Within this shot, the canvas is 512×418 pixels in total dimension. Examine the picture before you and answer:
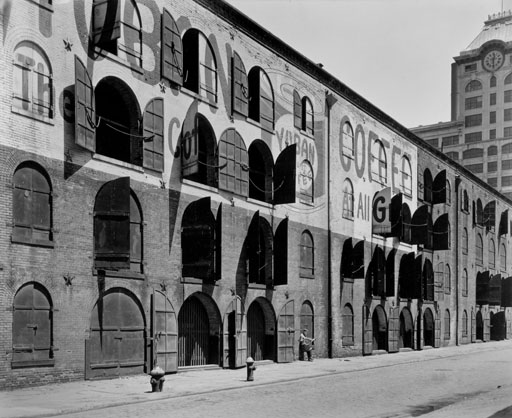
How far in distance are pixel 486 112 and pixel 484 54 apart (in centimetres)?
1000

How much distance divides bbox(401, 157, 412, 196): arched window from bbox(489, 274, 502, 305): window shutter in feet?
56.4

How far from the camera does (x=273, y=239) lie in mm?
28844

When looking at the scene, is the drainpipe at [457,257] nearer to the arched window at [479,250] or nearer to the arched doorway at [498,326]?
the arched window at [479,250]

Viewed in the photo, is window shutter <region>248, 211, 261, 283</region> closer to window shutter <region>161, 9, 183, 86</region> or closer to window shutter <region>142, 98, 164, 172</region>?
window shutter <region>142, 98, 164, 172</region>

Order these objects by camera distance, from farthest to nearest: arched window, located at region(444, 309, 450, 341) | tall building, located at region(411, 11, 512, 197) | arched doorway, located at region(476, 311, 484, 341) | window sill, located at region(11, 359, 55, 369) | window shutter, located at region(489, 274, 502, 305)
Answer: tall building, located at region(411, 11, 512, 197) → arched doorway, located at region(476, 311, 484, 341) → window shutter, located at region(489, 274, 502, 305) → arched window, located at region(444, 309, 450, 341) → window sill, located at region(11, 359, 55, 369)

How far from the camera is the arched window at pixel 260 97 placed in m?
28.7

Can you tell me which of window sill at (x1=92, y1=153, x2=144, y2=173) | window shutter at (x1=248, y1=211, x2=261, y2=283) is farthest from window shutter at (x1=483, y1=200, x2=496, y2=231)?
window sill at (x1=92, y1=153, x2=144, y2=173)

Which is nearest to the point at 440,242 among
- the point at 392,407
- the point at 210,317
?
the point at 210,317

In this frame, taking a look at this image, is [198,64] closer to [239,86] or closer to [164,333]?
[239,86]

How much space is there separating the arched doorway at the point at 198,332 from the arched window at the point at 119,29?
8.31 metres

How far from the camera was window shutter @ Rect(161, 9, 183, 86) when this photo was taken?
23.1 metres

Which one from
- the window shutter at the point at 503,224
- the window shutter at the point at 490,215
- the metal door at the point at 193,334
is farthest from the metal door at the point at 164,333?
the window shutter at the point at 503,224

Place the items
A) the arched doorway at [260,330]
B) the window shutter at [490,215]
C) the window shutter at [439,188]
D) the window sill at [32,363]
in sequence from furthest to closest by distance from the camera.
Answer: the window shutter at [490,215] → the window shutter at [439,188] → the arched doorway at [260,330] → the window sill at [32,363]

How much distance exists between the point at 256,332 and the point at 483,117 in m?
82.3
